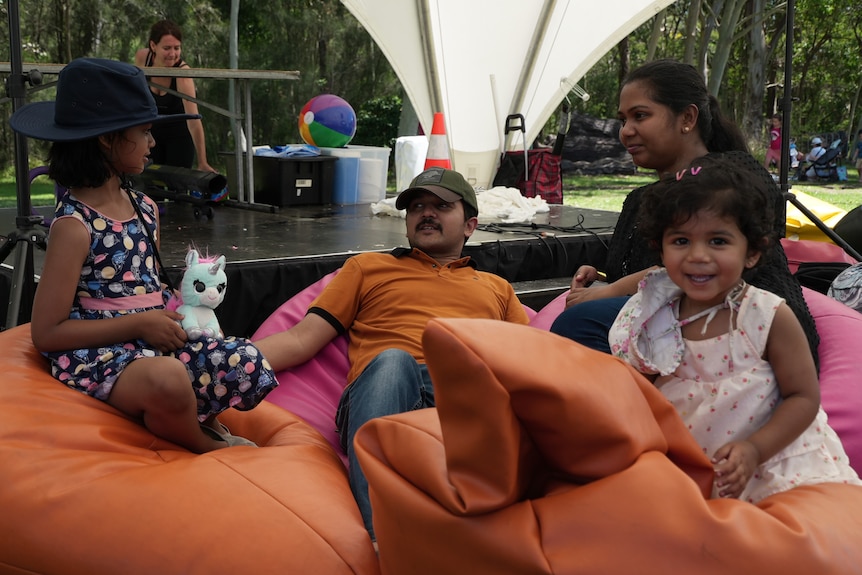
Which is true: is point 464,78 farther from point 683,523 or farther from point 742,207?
point 683,523

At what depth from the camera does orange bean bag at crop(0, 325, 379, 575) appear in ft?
5.35

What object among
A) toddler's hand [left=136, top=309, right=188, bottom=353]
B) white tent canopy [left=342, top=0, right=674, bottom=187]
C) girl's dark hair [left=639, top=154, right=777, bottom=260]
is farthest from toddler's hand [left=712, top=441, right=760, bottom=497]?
white tent canopy [left=342, top=0, right=674, bottom=187]

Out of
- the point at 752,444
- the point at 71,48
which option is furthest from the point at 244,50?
the point at 752,444

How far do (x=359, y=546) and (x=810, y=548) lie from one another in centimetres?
79

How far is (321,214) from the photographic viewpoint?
568 cm

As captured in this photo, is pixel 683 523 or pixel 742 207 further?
pixel 742 207

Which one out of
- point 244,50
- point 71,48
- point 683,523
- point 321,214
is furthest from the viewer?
point 244,50

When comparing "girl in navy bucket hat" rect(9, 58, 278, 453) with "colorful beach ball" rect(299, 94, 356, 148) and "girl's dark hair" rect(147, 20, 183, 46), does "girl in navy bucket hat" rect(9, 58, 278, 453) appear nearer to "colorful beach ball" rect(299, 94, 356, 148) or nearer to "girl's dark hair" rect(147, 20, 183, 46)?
"girl's dark hair" rect(147, 20, 183, 46)

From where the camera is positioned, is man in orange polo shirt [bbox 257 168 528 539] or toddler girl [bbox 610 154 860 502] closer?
toddler girl [bbox 610 154 860 502]

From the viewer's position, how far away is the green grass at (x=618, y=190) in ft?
37.1

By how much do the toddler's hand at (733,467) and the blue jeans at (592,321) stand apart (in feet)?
2.13

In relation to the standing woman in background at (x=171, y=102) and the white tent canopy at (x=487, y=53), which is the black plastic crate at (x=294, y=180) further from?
the white tent canopy at (x=487, y=53)

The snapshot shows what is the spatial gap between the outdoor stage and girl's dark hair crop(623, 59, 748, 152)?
1.65m

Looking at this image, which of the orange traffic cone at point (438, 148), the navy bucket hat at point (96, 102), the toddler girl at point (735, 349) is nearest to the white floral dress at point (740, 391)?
the toddler girl at point (735, 349)
